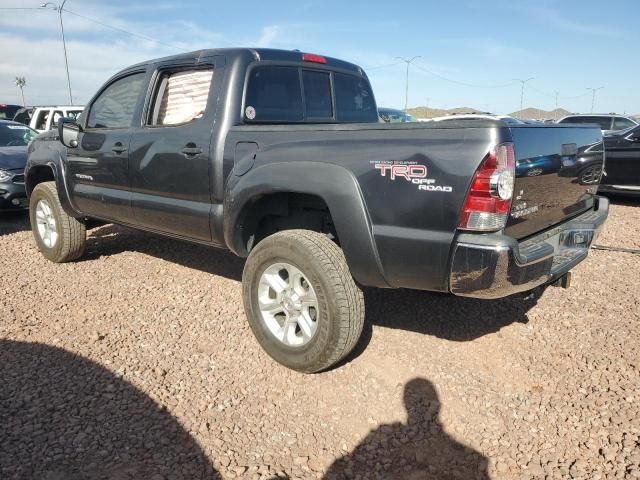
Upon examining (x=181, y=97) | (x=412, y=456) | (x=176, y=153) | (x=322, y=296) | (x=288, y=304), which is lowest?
(x=412, y=456)

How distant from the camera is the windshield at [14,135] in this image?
8.55 meters

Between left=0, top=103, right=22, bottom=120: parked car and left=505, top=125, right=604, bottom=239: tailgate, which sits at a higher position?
left=0, top=103, right=22, bottom=120: parked car

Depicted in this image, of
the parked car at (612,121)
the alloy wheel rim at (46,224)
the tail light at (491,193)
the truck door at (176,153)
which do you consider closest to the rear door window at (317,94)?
the truck door at (176,153)

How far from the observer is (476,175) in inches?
89.7

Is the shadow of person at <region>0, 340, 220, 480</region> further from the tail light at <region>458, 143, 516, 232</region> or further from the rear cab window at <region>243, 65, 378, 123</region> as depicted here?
the rear cab window at <region>243, 65, 378, 123</region>

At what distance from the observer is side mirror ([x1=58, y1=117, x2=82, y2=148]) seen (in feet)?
15.1

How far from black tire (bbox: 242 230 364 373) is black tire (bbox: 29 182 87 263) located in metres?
2.87

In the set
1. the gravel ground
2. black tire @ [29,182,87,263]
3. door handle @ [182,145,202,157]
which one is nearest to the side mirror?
black tire @ [29,182,87,263]

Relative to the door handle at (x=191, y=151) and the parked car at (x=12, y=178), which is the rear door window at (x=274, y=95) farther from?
the parked car at (x=12, y=178)

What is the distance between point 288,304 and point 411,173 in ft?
3.87

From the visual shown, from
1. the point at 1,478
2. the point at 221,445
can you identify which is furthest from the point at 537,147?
the point at 1,478

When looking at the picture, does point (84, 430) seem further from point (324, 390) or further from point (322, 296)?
point (322, 296)

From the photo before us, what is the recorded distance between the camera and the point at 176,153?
→ 11.7 feet

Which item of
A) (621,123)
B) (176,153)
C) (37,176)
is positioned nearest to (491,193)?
(176,153)
